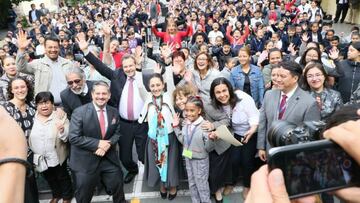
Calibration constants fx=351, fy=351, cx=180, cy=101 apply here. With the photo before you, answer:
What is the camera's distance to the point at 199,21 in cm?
1299

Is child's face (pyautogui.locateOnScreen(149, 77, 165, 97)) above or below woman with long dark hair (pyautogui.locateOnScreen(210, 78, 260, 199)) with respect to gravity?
above

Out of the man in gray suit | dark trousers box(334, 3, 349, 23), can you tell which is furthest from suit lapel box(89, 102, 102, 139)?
dark trousers box(334, 3, 349, 23)

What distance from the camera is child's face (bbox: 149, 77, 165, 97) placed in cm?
441

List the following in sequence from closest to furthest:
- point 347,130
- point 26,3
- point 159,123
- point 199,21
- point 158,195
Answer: point 347,130
point 159,123
point 158,195
point 199,21
point 26,3

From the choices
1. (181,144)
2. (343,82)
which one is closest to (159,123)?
(181,144)

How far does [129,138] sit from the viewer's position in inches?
195

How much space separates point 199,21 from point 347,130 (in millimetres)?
12370

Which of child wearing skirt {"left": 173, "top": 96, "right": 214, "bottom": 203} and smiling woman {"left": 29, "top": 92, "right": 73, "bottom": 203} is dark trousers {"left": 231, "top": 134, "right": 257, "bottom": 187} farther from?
smiling woman {"left": 29, "top": 92, "right": 73, "bottom": 203}

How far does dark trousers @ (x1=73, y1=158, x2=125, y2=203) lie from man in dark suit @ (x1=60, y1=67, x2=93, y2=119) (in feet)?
3.09

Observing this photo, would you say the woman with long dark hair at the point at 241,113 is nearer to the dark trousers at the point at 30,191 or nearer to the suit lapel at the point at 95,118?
the suit lapel at the point at 95,118

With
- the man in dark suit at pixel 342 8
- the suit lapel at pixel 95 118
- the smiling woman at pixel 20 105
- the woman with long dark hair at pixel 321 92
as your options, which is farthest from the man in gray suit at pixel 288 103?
the man in dark suit at pixel 342 8

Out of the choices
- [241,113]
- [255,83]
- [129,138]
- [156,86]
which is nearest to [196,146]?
[241,113]

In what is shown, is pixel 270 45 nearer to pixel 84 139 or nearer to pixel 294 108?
pixel 294 108

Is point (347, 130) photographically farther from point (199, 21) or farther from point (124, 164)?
point (199, 21)
